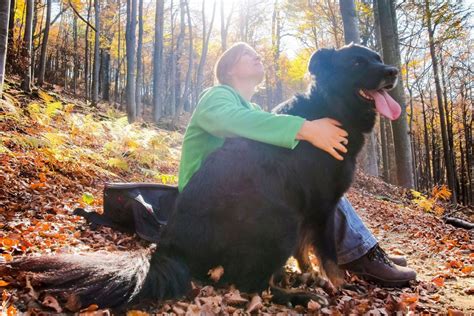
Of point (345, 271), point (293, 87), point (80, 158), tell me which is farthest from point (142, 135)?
point (293, 87)

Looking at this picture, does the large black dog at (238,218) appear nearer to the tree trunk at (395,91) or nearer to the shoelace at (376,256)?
the shoelace at (376,256)

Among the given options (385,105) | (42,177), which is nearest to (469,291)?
(385,105)

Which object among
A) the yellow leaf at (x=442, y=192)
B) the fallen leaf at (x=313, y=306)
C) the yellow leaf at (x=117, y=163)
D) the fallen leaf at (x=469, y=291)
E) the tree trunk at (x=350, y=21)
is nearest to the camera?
the fallen leaf at (x=313, y=306)

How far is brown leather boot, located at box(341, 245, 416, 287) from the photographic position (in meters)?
2.98

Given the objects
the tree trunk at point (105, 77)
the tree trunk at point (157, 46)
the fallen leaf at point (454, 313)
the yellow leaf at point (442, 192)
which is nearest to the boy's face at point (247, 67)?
the fallen leaf at point (454, 313)

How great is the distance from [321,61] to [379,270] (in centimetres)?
181

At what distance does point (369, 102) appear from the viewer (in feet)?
9.16

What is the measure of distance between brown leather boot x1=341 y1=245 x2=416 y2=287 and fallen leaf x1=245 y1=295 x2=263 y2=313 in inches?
42.3

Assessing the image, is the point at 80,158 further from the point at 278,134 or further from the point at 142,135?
the point at 278,134

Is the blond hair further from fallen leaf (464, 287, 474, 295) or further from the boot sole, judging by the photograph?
fallen leaf (464, 287, 474, 295)

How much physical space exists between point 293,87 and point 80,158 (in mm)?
33288

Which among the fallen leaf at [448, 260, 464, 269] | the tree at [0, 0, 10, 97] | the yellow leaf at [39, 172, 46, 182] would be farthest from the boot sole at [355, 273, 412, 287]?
the tree at [0, 0, 10, 97]

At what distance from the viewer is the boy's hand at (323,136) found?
231cm

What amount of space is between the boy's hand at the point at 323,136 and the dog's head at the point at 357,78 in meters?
0.49
